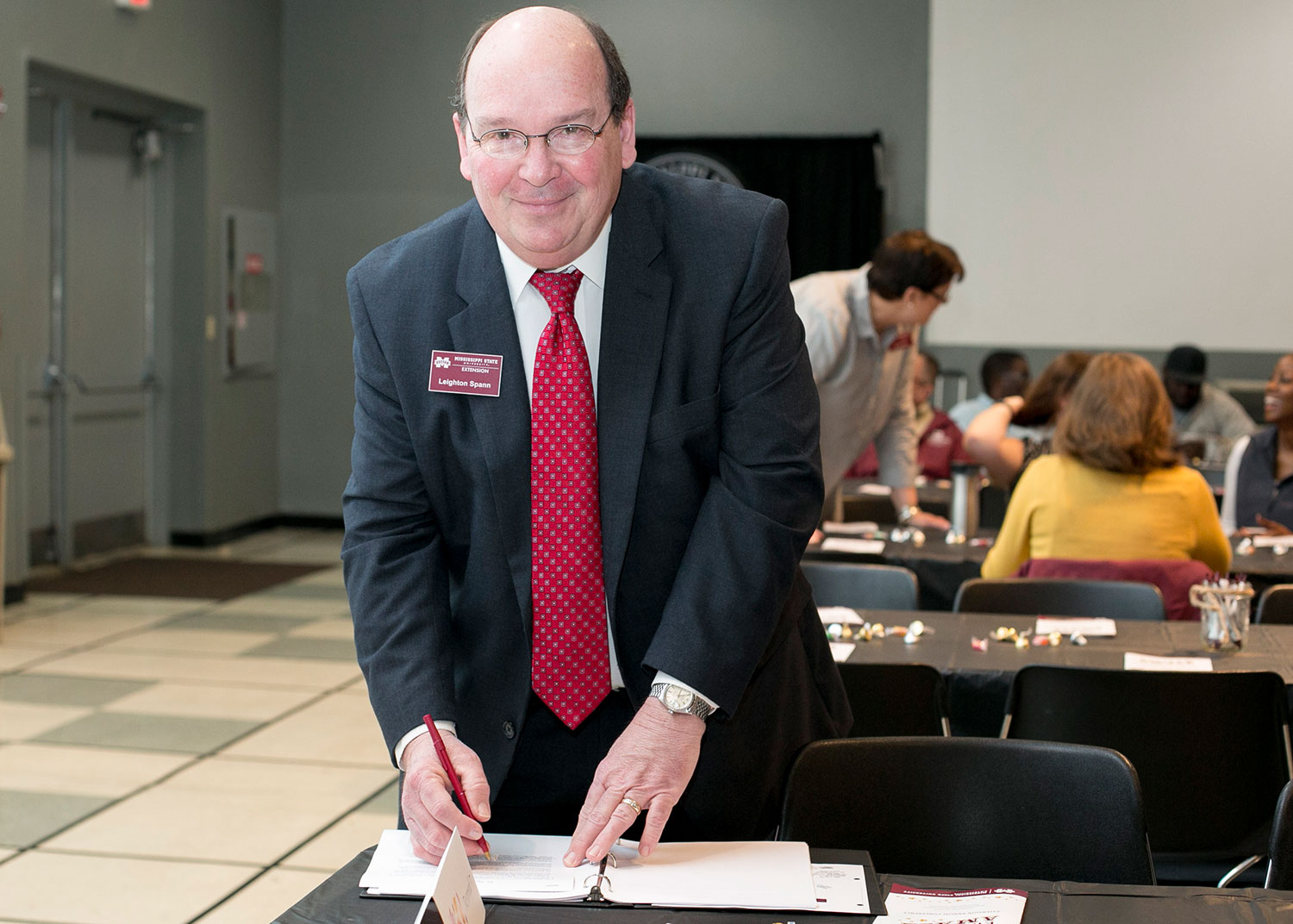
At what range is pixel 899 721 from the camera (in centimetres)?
249

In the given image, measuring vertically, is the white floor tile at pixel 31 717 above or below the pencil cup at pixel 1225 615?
below

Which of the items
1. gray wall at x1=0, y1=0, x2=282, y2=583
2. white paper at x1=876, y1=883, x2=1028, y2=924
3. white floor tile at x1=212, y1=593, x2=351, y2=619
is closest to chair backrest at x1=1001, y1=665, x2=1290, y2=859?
white paper at x1=876, y1=883, x2=1028, y2=924

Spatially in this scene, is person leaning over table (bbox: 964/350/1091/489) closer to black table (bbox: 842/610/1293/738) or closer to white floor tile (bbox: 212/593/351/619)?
black table (bbox: 842/610/1293/738)

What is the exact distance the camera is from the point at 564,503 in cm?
149

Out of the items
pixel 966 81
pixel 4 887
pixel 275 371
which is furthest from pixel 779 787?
pixel 275 371

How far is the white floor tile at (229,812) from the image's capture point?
3359 mm

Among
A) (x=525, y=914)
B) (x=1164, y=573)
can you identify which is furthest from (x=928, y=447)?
(x=525, y=914)

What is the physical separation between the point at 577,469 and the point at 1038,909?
0.66 metres

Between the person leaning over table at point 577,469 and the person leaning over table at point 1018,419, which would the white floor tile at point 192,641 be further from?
the person leaning over table at point 577,469

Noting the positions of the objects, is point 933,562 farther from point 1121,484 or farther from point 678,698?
point 678,698

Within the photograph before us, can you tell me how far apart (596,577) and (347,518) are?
301 mm

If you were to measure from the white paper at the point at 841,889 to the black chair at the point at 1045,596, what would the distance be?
6.25 ft

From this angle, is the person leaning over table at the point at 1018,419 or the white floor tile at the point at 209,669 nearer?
the person leaning over table at the point at 1018,419

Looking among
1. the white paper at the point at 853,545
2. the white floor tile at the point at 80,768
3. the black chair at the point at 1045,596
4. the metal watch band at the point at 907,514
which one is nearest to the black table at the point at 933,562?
the white paper at the point at 853,545
